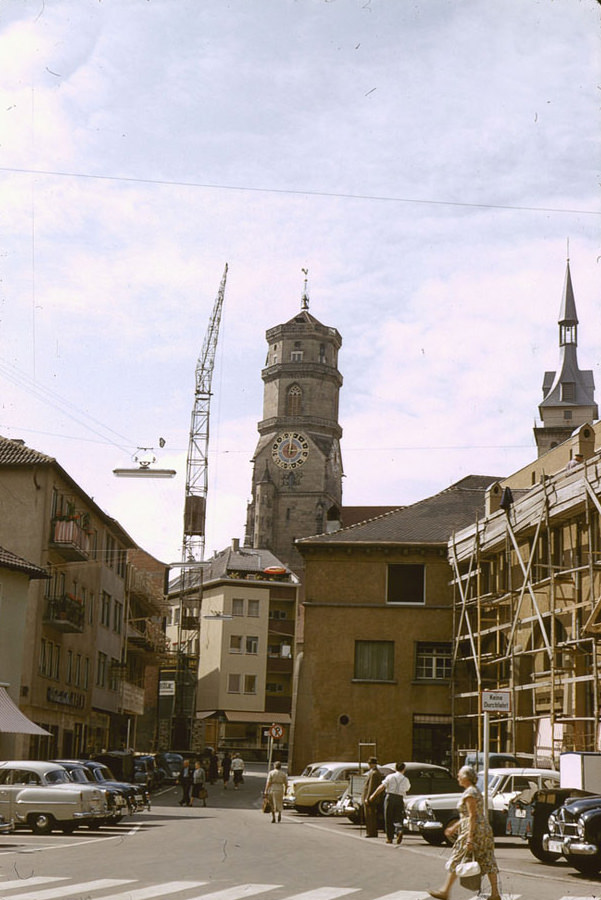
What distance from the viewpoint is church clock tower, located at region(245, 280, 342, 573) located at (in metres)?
133

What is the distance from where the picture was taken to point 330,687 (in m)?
47.4

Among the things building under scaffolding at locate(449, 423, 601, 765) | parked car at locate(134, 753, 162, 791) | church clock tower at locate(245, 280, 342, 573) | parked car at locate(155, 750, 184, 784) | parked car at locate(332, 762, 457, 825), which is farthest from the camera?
church clock tower at locate(245, 280, 342, 573)

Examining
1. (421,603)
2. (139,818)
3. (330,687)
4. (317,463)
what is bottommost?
(139,818)

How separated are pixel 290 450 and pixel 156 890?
121301 mm

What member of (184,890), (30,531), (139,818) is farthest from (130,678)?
(184,890)

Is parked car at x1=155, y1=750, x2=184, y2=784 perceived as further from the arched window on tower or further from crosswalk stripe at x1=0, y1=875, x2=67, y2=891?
the arched window on tower

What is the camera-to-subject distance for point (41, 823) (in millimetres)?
25703

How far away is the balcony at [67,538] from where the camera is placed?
158ft

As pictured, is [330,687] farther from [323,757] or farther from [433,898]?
[433,898]

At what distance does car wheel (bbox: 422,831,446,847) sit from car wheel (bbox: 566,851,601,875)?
541 centimetres

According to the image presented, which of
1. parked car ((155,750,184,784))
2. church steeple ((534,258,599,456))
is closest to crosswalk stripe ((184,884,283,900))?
parked car ((155,750,184,784))

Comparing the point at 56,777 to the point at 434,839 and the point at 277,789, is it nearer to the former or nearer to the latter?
the point at 277,789

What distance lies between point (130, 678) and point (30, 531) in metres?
27.0

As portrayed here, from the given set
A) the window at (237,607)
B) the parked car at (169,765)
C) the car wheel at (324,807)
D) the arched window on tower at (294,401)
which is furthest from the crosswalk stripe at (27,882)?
the arched window on tower at (294,401)
